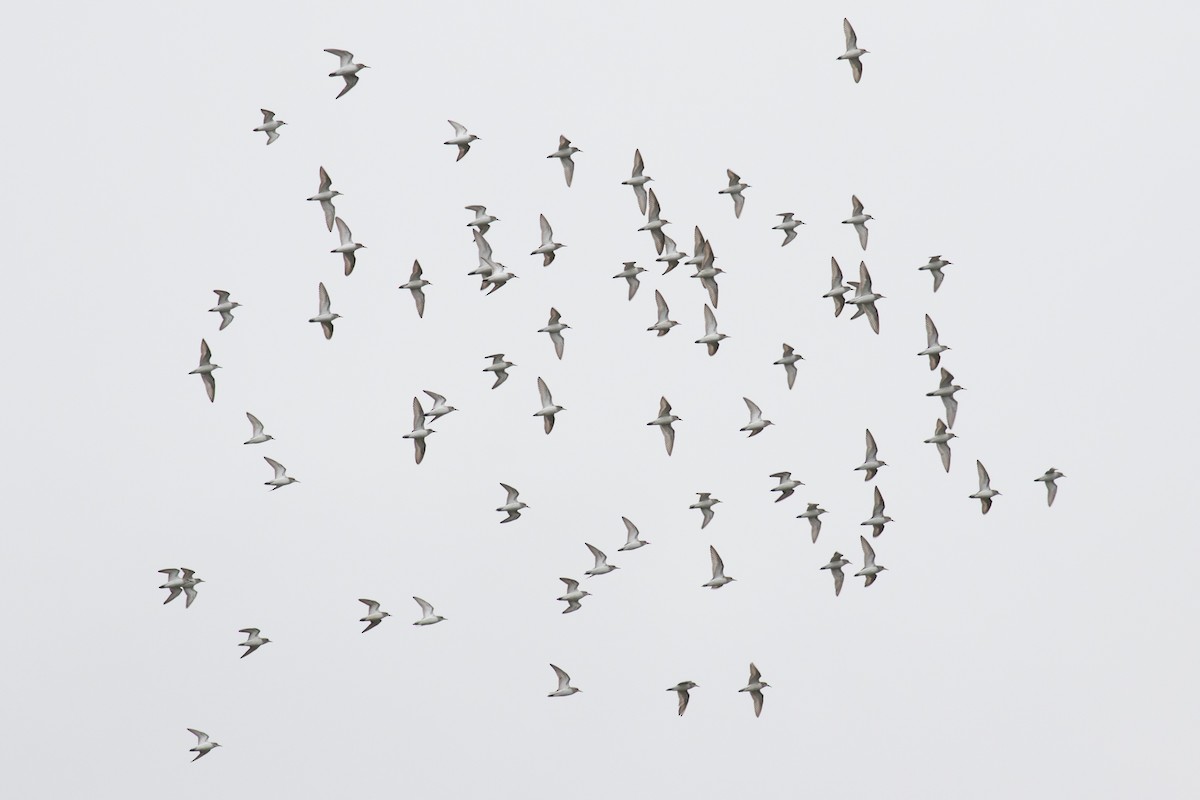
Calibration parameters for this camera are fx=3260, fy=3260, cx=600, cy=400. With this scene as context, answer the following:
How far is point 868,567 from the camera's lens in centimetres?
10206

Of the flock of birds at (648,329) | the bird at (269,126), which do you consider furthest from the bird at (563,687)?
the bird at (269,126)

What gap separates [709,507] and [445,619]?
899 cm

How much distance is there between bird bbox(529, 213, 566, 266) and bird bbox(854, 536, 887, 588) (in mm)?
13876

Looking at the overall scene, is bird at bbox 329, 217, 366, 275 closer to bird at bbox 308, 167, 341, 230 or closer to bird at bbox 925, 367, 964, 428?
bird at bbox 308, 167, 341, 230

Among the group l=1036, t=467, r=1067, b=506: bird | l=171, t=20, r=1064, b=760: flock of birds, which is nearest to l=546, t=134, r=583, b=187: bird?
l=171, t=20, r=1064, b=760: flock of birds

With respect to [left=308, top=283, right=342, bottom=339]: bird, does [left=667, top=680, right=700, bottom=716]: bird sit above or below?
below

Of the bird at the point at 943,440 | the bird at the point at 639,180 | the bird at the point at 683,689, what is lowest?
the bird at the point at 683,689

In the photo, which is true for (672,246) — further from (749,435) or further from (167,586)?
(167,586)

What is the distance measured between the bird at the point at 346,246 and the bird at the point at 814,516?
1621cm

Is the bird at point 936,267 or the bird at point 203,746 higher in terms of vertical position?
the bird at point 936,267

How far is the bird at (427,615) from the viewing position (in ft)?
332

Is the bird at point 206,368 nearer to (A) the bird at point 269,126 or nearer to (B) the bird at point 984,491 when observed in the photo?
(A) the bird at point 269,126

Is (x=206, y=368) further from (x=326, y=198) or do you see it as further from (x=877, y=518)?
(x=877, y=518)

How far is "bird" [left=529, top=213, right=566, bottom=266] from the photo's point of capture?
9826cm
